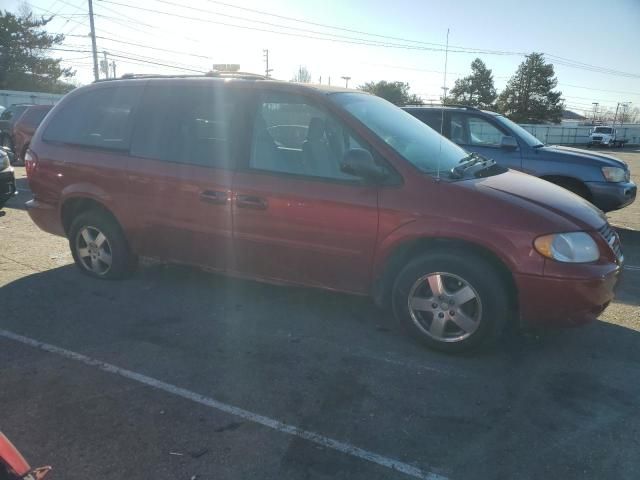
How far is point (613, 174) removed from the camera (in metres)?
7.33

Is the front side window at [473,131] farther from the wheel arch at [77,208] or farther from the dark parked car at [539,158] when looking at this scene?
the wheel arch at [77,208]

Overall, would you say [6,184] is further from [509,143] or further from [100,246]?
[509,143]

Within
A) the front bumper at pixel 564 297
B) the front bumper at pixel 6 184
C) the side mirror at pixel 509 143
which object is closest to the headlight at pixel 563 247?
the front bumper at pixel 564 297

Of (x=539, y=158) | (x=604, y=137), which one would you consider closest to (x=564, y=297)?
(x=539, y=158)

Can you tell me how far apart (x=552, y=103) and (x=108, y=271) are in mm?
63816

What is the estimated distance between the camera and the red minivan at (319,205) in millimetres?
3477

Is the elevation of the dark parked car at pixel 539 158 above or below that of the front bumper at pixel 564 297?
above

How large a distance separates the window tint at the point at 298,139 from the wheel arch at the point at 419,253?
2.18 feet

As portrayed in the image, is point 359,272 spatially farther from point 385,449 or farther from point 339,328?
point 385,449

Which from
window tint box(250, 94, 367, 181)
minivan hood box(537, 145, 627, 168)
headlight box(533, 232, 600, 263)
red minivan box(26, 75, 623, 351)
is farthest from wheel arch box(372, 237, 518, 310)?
minivan hood box(537, 145, 627, 168)

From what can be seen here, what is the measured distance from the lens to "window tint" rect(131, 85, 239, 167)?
171 inches

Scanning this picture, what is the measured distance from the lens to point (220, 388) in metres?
3.25

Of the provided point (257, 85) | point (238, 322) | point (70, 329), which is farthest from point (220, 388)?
point (257, 85)

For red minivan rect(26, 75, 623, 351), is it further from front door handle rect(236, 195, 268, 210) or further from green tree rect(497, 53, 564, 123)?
green tree rect(497, 53, 564, 123)
